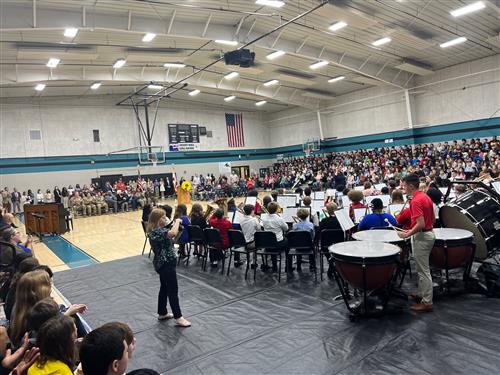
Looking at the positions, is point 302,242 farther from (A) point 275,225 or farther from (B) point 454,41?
(B) point 454,41

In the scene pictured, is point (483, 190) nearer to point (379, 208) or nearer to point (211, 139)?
point (379, 208)

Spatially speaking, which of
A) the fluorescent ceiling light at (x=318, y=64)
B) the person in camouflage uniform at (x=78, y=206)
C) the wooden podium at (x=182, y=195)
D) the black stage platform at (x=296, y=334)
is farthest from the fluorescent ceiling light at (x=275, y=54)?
the person in camouflage uniform at (x=78, y=206)

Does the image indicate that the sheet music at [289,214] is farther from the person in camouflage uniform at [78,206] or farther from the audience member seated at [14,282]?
the person in camouflage uniform at [78,206]

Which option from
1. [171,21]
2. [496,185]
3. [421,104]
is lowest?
[496,185]

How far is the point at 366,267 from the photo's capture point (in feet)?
12.2

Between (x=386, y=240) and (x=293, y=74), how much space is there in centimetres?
1628

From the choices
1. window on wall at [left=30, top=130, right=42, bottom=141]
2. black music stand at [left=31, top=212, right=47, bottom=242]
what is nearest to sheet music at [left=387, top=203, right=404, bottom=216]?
black music stand at [left=31, top=212, right=47, bottom=242]

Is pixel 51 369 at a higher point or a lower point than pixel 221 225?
lower

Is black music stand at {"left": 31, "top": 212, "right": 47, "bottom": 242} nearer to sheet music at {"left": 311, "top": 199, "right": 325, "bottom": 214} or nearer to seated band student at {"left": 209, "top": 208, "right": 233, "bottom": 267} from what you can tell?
seated band student at {"left": 209, "top": 208, "right": 233, "bottom": 267}

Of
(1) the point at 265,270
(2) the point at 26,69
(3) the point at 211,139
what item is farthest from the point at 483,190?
(3) the point at 211,139

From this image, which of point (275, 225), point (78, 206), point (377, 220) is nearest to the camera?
point (377, 220)

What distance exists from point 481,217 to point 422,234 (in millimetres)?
993

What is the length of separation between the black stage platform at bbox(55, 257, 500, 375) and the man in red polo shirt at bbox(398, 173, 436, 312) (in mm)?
216

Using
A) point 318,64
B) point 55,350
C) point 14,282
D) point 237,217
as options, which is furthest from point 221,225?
point 318,64
